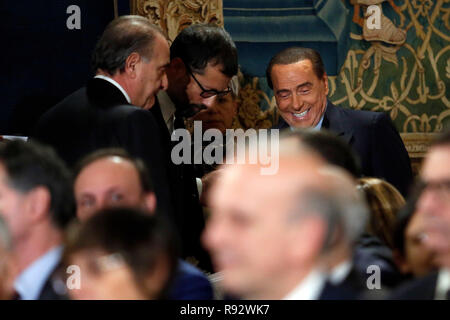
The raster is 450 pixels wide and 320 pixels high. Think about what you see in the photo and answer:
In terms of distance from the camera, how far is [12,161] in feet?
7.15

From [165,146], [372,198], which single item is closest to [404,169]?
[165,146]

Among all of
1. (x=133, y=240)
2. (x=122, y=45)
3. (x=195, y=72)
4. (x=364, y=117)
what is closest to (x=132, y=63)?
(x=122, y=45)

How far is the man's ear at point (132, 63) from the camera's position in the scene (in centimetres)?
315

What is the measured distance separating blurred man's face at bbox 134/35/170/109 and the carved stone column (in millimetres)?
1335

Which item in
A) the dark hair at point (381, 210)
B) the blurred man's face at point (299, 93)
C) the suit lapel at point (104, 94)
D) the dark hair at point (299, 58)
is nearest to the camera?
the dark hair at point (381, 210)

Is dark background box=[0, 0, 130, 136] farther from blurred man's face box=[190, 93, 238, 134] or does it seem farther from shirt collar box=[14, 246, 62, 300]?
shirt collar box=[14, 246, 62, 300]

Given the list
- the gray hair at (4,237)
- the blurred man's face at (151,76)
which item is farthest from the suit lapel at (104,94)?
the gray hair at (4,237)

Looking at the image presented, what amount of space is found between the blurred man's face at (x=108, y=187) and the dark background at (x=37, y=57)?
2.01 m

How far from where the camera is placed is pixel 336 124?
3.62 metres

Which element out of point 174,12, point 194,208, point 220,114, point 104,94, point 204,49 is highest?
point 174,12

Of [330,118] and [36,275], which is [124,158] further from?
[330,118]

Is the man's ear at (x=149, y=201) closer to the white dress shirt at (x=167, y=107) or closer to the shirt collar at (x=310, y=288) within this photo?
the shirt collar at (x=310, y=288)

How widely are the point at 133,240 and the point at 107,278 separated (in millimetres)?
91

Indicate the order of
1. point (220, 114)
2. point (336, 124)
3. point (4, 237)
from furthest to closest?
point (220, 114) < point (336, 124) < point (4, 237)
